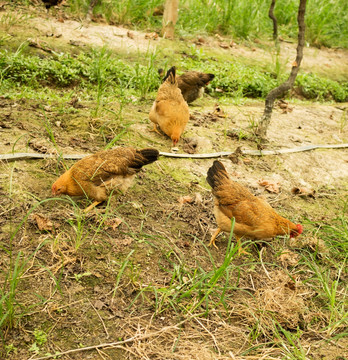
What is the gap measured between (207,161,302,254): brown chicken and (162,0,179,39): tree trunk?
5728mm

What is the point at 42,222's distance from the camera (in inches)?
139

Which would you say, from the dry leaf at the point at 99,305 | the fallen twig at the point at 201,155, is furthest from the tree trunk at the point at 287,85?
the dry leaf at the point at 99,305

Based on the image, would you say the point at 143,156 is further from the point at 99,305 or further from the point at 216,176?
the point at 99,305

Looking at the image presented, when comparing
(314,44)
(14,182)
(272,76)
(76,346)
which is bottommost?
(76,346)

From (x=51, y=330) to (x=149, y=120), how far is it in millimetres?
3858

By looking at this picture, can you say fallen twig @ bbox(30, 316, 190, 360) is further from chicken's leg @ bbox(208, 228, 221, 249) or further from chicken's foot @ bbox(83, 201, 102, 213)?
chicken's foot @ bbox(83, 201, 102, 213)

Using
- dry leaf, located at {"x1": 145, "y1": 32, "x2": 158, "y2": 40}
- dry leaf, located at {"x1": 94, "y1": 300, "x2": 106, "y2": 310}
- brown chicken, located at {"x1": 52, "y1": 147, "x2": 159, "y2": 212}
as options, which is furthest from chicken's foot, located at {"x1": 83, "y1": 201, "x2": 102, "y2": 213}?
dry leaf, located at {"x1": 145, "y1": 32, "x2": 158, "y2": 40}

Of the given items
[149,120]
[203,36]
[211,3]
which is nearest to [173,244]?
[149,120]

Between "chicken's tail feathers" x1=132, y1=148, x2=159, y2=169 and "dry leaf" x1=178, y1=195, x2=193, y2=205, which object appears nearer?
"chicken's tail feathers" x1=132, y1=148, x2=159, y2=169

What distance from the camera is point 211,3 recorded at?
10.8 m

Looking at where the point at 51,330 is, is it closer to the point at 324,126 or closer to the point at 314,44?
the point at 324,126

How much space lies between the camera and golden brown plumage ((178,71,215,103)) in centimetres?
692

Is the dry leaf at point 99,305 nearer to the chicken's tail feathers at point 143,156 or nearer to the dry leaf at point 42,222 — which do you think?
the dry leaf at point 42,222

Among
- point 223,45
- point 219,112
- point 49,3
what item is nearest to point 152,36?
point 223,45
